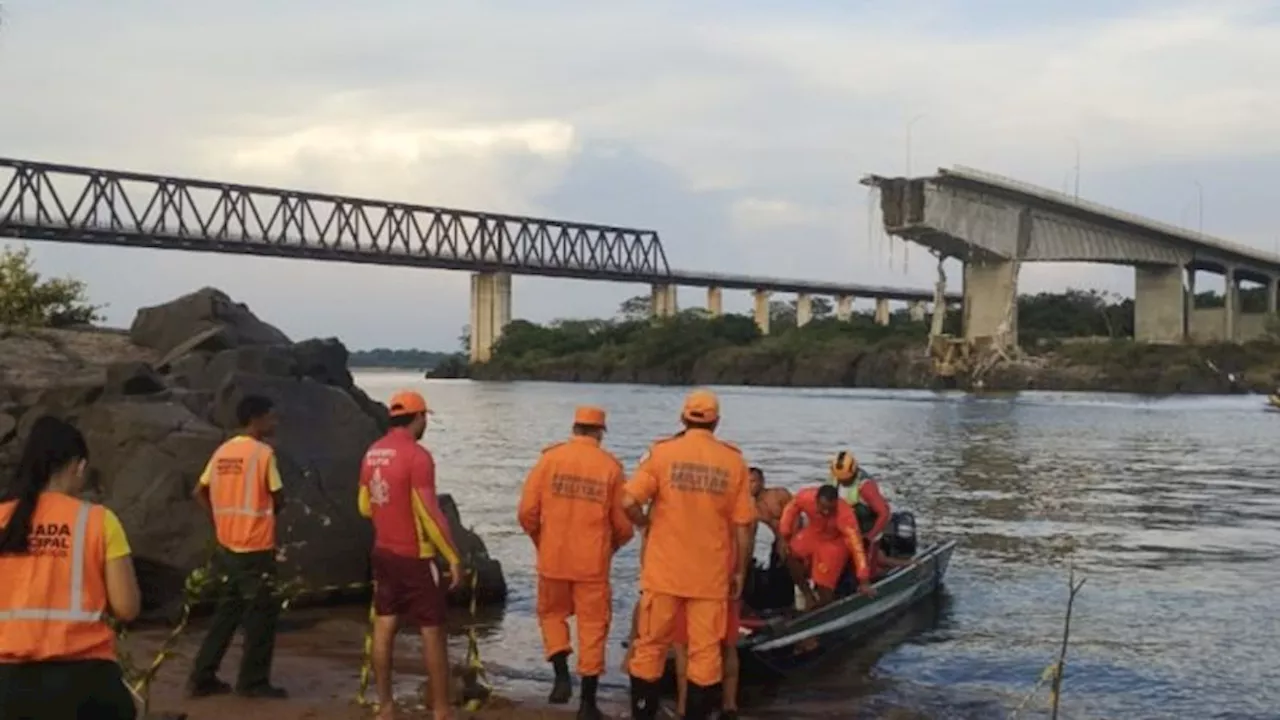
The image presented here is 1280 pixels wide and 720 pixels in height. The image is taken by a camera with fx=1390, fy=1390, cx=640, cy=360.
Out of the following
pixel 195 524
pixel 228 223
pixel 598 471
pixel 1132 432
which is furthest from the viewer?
pixel 228 223

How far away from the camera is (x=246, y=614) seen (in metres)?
9.38

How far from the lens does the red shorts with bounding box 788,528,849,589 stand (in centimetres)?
1284

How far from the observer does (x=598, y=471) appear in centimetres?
923

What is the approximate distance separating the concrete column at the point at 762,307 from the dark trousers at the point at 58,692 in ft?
494

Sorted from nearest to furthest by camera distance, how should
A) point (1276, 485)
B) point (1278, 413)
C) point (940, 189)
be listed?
point (1276, 485) < point (1278, 413) < point (940, 189)

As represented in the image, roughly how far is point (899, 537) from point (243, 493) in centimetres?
997

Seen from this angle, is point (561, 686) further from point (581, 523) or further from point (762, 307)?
point (762, 307)

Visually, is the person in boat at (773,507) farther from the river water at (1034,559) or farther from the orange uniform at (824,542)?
the river water at (1034,559)

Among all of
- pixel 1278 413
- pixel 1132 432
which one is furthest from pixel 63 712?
pixel 1278 413

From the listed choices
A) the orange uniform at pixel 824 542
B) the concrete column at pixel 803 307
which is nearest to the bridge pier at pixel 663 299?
the concrete column at pixel 803 307

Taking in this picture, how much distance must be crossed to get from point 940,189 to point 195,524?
84.6 meters

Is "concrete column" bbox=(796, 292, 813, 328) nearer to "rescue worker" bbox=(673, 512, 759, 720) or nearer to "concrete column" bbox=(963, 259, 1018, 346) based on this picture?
"concrete column" bbox=(963, 259, 1018, 346)

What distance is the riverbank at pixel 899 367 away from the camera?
105 m

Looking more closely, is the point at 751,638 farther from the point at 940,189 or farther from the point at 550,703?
the point at 940,189
